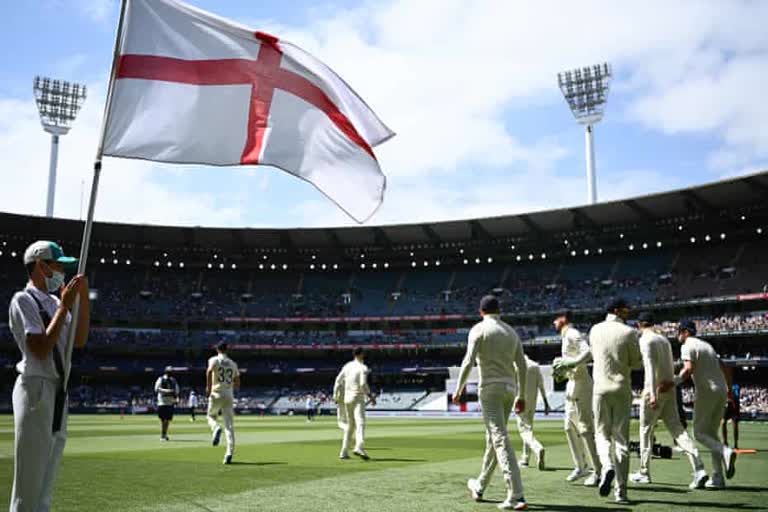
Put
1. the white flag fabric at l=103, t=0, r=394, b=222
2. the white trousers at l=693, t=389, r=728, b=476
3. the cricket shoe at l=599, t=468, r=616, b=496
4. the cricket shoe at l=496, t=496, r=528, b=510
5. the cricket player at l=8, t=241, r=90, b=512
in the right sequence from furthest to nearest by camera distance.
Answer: the white trousers at l=693, t=389, r=728, b=476
the cricket shoe at l=599, t=468, r=616, b=496
the cricket shoe at l=496, t=496, r=528, b=510
the white flag fabric at l=103, t=0, r=394, b=222
the cricket player at l=8, t=241, r=90, b=512

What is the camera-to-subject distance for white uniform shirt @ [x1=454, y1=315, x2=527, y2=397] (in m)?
8.23

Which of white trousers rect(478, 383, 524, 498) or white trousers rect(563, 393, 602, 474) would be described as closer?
white trousers rect(478, 383, 524, 498)

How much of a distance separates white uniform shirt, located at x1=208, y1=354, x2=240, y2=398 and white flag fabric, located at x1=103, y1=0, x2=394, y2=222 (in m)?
7.14

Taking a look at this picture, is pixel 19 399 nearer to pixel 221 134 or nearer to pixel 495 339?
pixel 221 134

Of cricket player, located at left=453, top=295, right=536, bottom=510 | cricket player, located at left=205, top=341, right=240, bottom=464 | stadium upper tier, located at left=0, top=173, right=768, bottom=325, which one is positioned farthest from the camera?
stadium upper tier, located at left=0, top=173, right=768, bottom=325

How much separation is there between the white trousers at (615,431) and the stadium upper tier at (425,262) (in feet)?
157

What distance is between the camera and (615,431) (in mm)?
8555

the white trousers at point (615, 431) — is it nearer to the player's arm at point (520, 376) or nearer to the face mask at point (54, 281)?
the player's arm at point (520, 376)

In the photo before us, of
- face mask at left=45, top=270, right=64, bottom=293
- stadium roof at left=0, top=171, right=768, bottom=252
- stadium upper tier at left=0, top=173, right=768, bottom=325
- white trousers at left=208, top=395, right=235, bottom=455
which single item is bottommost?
white trousers at left=208, top=395, right=235, bottom=455

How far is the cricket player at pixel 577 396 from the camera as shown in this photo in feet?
32.9

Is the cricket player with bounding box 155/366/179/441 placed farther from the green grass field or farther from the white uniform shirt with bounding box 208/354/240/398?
the white uniform shirt with bounding box 208/354/240/398

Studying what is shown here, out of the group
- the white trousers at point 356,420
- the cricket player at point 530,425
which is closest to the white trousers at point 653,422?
the cricket player at point 530,425

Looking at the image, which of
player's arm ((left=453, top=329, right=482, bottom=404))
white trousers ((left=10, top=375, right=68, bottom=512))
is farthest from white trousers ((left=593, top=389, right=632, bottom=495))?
white trousers ((left=10, top=375, right=68, bottom=512))

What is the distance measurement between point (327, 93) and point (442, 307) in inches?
2462
